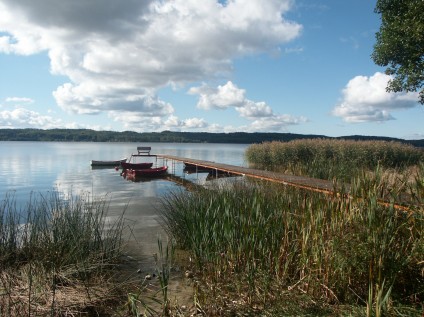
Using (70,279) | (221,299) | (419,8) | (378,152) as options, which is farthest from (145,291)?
(378,152)

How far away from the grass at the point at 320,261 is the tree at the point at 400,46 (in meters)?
13.9

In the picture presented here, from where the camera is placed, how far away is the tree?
16602mm

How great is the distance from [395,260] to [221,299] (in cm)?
235

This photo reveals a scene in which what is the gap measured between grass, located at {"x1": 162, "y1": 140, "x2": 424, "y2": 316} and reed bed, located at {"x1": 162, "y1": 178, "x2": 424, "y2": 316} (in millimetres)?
13

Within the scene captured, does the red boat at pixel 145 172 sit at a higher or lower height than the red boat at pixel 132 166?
lower

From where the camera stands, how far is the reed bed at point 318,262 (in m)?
4.45

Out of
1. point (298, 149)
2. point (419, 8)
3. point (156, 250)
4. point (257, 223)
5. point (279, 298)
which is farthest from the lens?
point (298, 149)

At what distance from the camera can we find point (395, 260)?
4434mm

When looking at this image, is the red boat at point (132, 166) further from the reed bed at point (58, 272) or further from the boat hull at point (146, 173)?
the reed bed at point (58, 272)

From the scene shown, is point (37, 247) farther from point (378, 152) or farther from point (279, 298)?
point (378, 152)

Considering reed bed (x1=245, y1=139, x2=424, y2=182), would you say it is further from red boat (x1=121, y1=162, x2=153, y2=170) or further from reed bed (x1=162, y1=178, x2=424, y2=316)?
red boat (x1=121, y1=162, x2=153, y2=170)

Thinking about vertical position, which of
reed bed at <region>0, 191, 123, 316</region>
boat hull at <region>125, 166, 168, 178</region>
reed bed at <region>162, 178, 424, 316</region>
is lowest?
boat hull at <region>125, 166, 168, 178</region>

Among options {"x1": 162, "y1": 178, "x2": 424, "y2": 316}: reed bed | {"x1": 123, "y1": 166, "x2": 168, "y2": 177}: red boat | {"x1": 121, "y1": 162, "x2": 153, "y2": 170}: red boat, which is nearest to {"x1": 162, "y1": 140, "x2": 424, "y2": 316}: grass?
{"x1": 162, "y1": 178, "x2": 424, "y2": 316}: reed bed

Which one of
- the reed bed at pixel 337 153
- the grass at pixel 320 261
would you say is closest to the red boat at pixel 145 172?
the reed bed at pixel 337 153
